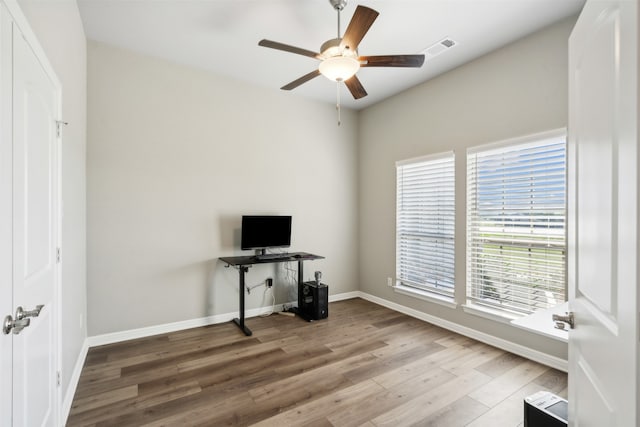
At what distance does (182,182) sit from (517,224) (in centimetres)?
371

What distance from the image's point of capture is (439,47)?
3.14 meters

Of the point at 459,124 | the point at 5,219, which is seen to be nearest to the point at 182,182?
the point at 5,219

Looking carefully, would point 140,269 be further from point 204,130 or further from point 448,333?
point 448,333

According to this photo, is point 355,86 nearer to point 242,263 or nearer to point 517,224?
point 517,224

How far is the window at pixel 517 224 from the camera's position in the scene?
275cm

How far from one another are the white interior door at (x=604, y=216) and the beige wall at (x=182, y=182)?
11.4 ft

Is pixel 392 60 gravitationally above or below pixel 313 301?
above

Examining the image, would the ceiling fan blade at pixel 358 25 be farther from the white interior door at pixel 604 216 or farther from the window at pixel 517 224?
the window at pixel 517 224

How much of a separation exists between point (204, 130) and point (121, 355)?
2.60 m

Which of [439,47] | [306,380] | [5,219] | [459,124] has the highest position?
[439,47]

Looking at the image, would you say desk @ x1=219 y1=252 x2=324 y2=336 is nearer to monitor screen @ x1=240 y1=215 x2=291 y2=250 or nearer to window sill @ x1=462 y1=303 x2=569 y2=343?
monitor screen @ x1=240 y1=215 x2=291 y2=250

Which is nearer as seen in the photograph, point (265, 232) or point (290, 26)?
point (290, 26)

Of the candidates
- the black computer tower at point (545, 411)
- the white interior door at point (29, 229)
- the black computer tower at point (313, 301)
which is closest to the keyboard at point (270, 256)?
the black computer tower at point (313, 301)

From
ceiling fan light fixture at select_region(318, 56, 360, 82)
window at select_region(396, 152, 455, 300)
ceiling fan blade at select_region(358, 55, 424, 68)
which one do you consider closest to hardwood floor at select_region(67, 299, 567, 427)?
window at select_region(396, 152, 455, 300)
